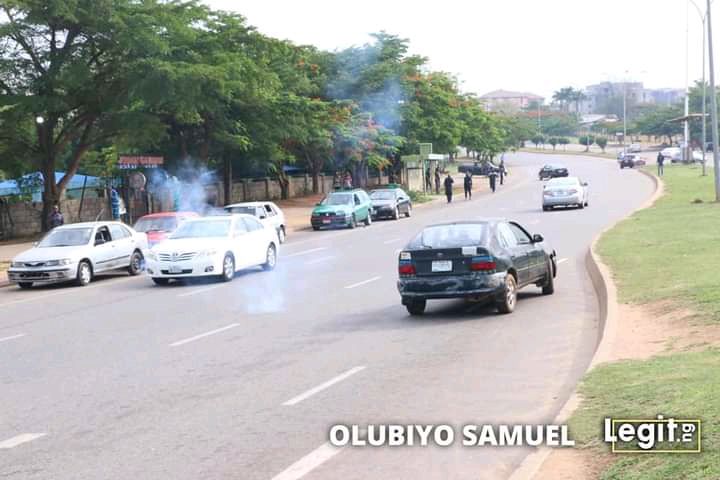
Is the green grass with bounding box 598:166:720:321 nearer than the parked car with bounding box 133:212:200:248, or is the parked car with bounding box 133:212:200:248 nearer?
the green grass with bounding box 598:166:720:321

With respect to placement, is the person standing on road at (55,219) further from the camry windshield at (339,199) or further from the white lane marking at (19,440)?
the white lane marking at (19,440)

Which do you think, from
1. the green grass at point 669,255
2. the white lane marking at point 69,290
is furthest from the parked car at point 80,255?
the green grass at point 669,255

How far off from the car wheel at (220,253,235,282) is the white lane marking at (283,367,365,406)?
37.0ft

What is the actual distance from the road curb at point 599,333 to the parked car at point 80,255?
1063 cm

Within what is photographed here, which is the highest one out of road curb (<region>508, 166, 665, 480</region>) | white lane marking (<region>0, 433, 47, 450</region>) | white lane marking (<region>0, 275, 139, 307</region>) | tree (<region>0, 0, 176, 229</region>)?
tree (<region>0, 0, 176, 229</region>)

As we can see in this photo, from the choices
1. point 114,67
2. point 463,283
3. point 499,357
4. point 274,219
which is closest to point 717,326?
point 499,357

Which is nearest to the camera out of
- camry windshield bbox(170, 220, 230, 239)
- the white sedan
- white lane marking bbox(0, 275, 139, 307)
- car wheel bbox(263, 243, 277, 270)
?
white lane marking bbox(0, 275, 139, 307)

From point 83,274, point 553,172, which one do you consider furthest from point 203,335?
point 553,172

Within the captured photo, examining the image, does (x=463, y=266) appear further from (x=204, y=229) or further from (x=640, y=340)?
(x=204, y=229)

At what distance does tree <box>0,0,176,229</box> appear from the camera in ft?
111

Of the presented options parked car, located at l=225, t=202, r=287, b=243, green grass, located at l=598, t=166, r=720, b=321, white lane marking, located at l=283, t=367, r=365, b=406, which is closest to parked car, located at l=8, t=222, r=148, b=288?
parked car, located at l=225, t=202, r=287, b=243

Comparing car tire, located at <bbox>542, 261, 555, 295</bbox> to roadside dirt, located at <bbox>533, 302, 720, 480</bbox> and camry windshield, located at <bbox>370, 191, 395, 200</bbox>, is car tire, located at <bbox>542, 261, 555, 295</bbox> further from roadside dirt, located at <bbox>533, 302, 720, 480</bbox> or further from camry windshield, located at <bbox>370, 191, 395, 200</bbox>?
camry windshield, located at <bbox>370, 191, 395, 200</bbox>

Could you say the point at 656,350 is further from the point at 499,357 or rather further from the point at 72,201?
the point at 72,201

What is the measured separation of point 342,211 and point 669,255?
22.3 m
